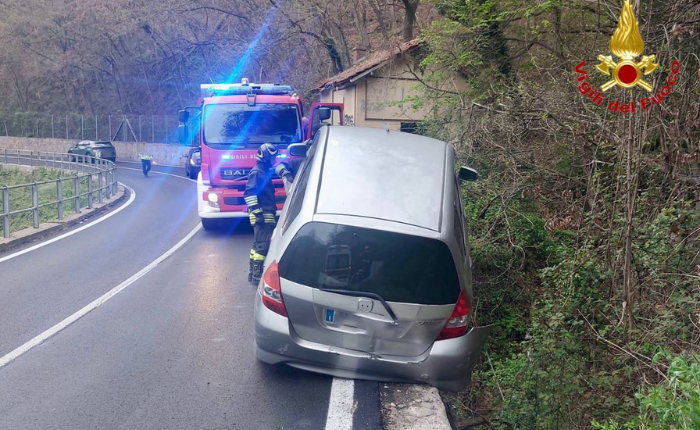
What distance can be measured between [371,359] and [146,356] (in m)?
2.29

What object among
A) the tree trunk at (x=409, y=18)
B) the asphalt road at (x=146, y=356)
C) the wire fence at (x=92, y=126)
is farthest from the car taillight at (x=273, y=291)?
the wire fence at (x=92, y=126)

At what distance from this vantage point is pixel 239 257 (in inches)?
432

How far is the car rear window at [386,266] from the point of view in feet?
16.4

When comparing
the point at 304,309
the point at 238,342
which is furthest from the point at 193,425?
the point at 238,342

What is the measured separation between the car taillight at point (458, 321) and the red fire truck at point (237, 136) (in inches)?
293

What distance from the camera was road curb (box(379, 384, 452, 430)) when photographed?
4.79m

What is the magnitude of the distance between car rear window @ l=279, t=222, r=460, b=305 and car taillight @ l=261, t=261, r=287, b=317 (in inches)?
11.4

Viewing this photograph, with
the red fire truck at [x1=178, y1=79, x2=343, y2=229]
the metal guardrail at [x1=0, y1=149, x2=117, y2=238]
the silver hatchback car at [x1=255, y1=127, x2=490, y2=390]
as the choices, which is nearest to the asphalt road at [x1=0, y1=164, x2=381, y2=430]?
the silver hatchback car at [x1=255, y1=127, x2=490, y2=390]

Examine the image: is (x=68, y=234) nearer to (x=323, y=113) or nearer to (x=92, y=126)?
(x=323, y=113)

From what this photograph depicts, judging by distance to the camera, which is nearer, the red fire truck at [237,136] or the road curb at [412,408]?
the road curb at [412,408]

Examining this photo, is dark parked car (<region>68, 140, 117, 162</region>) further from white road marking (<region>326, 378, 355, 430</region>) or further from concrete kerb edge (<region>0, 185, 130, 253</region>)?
white road marking (<region>326, 378, 355, 430</region>)

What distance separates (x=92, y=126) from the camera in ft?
179

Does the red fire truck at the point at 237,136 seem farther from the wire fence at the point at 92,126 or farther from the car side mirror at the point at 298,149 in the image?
the wire fence at the point at 92,126

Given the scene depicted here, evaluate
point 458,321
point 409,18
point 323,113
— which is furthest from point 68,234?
point 409,18
